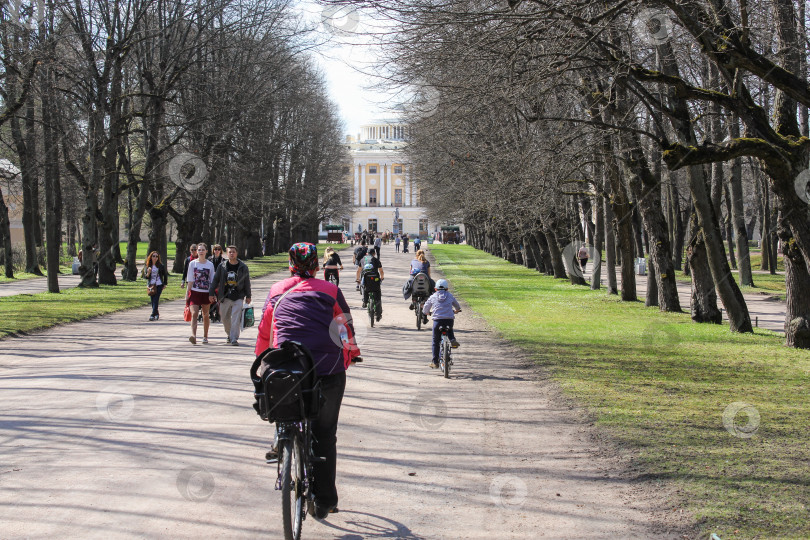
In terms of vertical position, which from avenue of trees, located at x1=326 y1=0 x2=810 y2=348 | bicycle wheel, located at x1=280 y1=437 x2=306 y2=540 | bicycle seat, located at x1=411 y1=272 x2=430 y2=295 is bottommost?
bicycle wheel, located at x1=280 y1=437 x2=306 y2=540

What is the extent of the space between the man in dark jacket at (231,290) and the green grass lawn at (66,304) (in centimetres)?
465

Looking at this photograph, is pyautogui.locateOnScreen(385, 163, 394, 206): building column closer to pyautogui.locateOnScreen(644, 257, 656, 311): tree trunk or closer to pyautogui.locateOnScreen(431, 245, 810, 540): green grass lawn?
pyautogui.locateOnScreen(644, 257, 656, 311): tree trunk

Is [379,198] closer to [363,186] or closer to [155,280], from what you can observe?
[363,186]

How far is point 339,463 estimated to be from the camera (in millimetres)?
6922

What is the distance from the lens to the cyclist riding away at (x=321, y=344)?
539 cm

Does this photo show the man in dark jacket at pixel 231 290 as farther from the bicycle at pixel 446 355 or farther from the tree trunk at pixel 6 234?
the tree trunk at pixel 6 234

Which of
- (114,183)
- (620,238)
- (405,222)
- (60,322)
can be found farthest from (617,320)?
(405,222)

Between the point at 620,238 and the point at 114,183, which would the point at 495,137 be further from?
the point at 114,183

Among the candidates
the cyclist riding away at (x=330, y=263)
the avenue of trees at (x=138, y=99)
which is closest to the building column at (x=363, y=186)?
the avenue of trees at (x=138, y=99)

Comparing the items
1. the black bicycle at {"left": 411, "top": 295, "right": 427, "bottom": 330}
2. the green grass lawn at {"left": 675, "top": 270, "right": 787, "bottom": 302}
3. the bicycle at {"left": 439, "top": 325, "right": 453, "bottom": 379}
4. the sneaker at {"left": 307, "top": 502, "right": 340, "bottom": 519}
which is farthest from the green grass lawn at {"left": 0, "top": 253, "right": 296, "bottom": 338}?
the green grass lawn at {"left": 675, "top": 270, "right": 787, "bottom": 302}

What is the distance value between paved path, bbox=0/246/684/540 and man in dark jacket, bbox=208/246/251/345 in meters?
2.36

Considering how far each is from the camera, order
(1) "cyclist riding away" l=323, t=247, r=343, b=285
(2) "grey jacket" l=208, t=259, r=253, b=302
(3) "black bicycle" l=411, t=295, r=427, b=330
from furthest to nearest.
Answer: (1) "cyclist riding away" l=323, t=247, r=343, b=285 → (3) "black bicycle" l=411, t=295, r=427, b=330 → (2) "grey jacket" l=208, t=259, r=253, b=302

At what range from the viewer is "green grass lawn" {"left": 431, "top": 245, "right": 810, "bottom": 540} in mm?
5926

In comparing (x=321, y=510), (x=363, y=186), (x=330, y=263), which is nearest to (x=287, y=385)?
(x=321, y=510)
